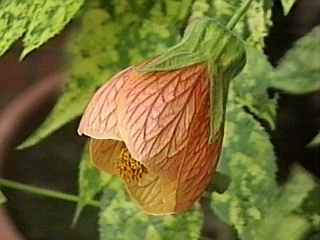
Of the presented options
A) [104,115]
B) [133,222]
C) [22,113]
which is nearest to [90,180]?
[133,222]

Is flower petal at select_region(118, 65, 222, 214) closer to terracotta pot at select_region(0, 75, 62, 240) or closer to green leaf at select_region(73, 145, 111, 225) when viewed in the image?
green leaf at select_region(73, 145, 111, 225)

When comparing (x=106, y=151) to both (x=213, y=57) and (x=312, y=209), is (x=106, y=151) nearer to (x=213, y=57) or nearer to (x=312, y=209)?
(x=213, y=57)

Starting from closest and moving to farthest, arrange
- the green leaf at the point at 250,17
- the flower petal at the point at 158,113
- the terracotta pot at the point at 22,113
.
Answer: the flower petal at the point at 158,113 → the green leaf at the point at 250,17 → the terracotta pot at the point at 22,113

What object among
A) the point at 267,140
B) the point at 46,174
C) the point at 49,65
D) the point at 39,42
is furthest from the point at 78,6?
the point at 49,65

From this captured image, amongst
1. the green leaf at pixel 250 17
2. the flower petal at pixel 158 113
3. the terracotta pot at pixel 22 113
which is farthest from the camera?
the terracotta pot at pixel 22 113

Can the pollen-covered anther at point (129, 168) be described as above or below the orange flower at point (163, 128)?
below

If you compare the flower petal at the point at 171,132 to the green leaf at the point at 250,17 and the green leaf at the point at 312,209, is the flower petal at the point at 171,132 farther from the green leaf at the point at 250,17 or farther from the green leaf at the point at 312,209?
the green leaf at the point at 312,209

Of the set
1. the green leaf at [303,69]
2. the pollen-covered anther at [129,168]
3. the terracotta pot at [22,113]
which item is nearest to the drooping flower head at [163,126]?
the pollen-covered anther at [129,168]
